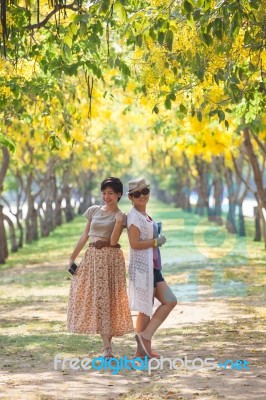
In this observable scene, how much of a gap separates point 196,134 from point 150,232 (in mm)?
15243

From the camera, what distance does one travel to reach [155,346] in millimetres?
10047

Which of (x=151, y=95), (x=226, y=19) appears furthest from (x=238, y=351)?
(x=151, y=95)

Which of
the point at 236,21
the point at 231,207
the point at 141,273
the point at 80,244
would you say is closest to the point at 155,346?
the point at 141,273

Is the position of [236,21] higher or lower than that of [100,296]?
higher

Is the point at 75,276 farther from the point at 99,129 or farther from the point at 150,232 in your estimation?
the point at 99,129

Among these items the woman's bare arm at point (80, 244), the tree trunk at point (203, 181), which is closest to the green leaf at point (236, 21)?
the woman's bare arm at point (80, 244)

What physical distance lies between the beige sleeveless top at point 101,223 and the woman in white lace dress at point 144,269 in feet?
0.61

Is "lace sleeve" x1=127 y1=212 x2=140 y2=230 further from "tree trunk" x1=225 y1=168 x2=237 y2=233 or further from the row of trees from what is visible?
"tree trunk" x1=225 y1=168 x2=237 y2=233

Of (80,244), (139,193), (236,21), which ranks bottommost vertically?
(80,244)

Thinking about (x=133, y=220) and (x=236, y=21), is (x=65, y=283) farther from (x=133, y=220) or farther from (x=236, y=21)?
(x=236, y=21)

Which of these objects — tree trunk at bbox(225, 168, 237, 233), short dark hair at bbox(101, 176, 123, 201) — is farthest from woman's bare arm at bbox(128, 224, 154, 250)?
tree trunk at bbox(225, 168, 237, 233)

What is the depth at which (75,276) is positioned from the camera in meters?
8.88

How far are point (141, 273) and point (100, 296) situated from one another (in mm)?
443

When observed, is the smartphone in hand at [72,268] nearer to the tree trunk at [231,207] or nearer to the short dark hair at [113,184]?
the short dark hair at [113,184]
